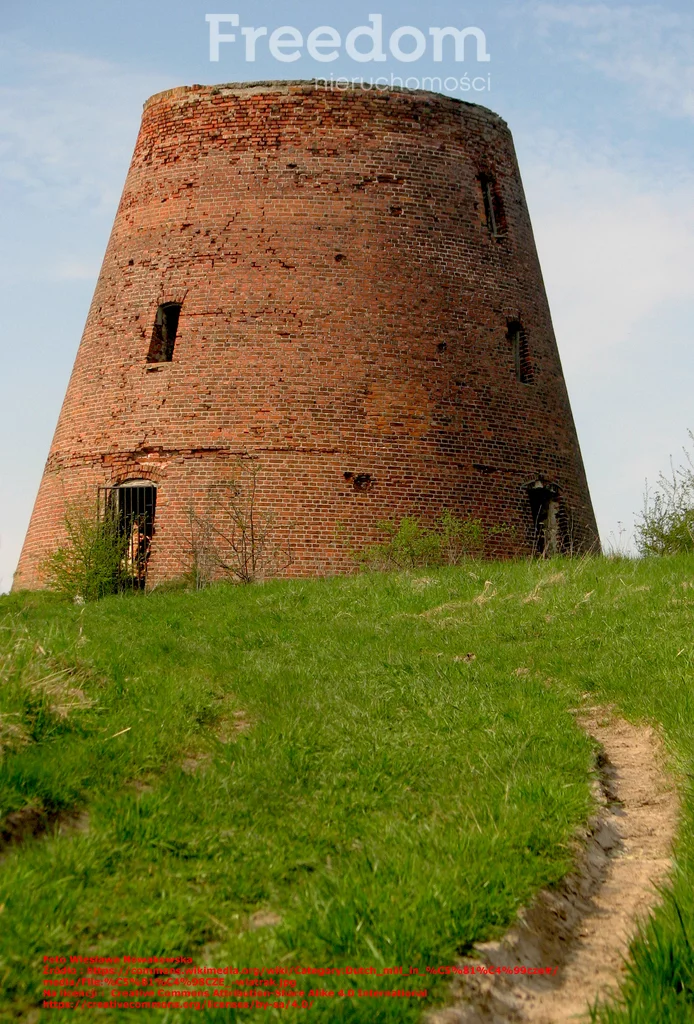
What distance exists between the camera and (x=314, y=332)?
14336 millimetres

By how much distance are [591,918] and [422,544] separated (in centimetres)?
1006

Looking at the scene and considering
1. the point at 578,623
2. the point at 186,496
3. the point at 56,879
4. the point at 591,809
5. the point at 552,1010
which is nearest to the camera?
the point at 552,1010

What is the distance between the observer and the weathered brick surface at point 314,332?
14078 mm

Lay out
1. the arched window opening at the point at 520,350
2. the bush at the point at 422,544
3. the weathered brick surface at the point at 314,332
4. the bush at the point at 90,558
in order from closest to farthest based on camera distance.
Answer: the bush at the point at 90,558
the bush at the point at 422,544
the weathered brick surface at the point at 314,332
the arched window opening at the point at 520,350

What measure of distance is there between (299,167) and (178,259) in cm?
220

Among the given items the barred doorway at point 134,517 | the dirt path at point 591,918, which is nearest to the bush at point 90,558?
the barred doorway at point 134,517

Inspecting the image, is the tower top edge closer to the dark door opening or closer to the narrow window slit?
the narrow window slit

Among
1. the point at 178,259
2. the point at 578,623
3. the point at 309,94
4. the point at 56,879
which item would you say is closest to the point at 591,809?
the point at 56,879

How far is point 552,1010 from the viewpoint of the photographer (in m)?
3.29

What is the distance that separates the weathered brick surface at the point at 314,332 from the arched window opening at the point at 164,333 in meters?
0.16

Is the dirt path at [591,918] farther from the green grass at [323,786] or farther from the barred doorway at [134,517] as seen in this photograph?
the barred doorway at [134,517]

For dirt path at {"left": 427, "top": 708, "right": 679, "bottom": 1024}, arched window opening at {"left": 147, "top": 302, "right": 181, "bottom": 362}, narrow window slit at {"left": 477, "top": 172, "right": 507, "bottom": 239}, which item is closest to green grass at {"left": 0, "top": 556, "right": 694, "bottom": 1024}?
dirt path at {"left": 427, "top": 708, "right": 679, "bottom": 1024}

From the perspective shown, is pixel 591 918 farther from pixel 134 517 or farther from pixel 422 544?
pixel 134 517

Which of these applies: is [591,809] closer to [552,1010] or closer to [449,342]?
[552,1010]
